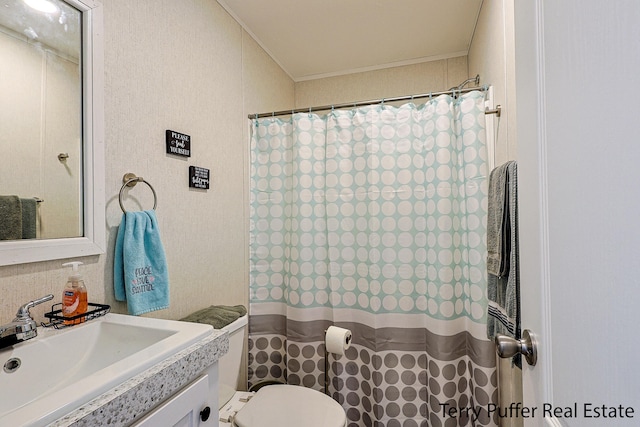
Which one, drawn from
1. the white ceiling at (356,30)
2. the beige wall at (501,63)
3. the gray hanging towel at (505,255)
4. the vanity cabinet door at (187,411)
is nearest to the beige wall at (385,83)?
the white ceiling at (356,30)

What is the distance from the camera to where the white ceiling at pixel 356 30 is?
1825 mm

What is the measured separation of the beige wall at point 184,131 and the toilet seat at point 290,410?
0.52 meters

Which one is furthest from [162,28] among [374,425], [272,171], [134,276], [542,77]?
[374,425]

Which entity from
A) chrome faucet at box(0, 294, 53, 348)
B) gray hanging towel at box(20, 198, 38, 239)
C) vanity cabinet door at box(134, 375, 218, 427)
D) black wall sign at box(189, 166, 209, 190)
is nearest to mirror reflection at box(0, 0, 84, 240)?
gray hanging towel at box(20, 198, 38, 239)

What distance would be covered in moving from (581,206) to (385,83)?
231cm

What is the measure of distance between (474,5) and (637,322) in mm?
2036

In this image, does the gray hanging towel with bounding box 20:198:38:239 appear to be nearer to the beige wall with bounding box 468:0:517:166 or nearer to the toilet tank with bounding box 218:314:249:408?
the toilet tank with bounding box 218:314:249:408

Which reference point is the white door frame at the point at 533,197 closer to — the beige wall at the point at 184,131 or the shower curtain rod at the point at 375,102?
the shower curtain rod at the point at 375,102

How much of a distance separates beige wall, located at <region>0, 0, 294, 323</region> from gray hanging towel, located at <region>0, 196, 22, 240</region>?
0.29ft

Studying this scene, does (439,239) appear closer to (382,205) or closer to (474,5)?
(382,205)

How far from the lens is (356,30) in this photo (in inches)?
81.0

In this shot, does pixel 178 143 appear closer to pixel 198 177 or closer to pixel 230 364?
pixel 198 177

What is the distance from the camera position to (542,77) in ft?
2.00

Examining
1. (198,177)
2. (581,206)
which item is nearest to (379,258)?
(198,177)
